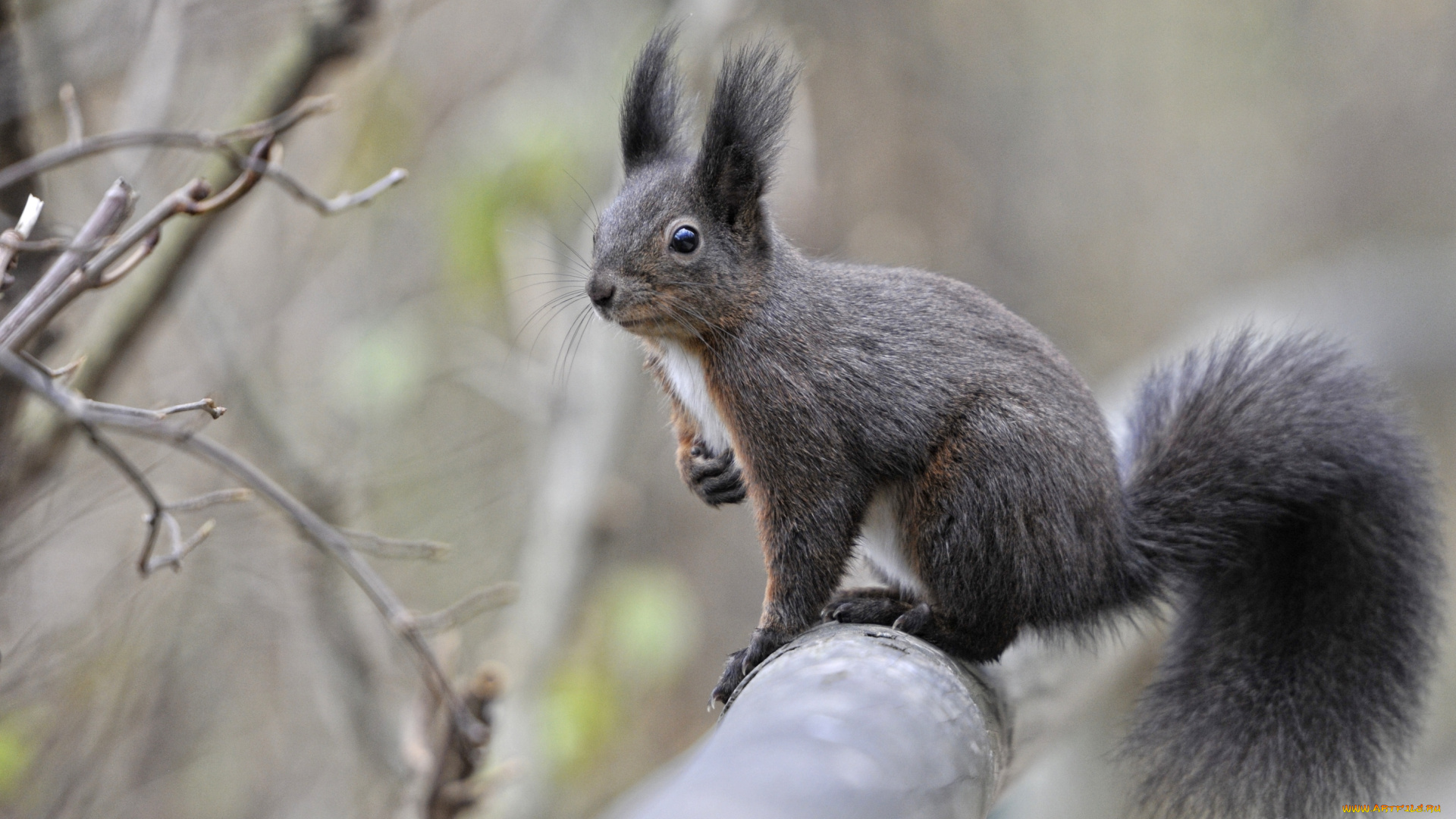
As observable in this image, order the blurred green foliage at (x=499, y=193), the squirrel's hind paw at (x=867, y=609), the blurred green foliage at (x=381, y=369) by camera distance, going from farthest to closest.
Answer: the blurred green foliage at (x=499, y=193), the blurred green foliage at (x=381, y=369), the squirrel's hind paw at (x=867, y=609)

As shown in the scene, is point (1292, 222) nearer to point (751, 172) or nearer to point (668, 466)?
point (668, 466)

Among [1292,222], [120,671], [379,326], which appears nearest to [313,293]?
[379,326]

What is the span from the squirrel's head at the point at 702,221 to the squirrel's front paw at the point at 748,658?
580 mm

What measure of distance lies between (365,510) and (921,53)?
181 inches

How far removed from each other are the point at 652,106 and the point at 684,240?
1.06 ft

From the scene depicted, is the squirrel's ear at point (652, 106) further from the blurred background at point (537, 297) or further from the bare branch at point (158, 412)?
the bare branch at point (158, 412)

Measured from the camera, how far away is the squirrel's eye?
86.0 inches

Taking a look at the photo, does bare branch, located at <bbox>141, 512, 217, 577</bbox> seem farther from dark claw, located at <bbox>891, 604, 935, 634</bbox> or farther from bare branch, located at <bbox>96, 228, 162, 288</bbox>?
dark claw, located at <bbox>891, 604, 935, 634</bbox>

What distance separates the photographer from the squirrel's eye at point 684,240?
218 centimetres

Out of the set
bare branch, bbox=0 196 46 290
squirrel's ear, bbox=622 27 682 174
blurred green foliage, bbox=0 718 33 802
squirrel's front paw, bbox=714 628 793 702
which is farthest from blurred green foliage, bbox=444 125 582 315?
bare branch, bbox=0 196 46 290

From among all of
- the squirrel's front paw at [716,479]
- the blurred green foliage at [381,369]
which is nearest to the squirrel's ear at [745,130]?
the squirrel's front paw at [716,479]

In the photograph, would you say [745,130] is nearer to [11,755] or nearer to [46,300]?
[46,300]

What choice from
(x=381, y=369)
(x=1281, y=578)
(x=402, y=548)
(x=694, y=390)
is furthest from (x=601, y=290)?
(x=381, y=369)

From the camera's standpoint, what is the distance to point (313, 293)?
493 cm
